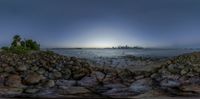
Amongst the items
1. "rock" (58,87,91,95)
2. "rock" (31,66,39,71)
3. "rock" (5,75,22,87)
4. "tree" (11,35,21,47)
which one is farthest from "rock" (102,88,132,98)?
"tree" (11,35,21,47)

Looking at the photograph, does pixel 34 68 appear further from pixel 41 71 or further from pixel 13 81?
pixel 13 81

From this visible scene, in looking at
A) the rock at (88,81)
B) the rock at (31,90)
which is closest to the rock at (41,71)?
Result: the rock at (31,90)

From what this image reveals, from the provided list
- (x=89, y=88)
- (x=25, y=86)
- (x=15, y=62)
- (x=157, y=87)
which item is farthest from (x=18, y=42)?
(x=157, y=87)

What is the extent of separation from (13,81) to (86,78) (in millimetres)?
2222

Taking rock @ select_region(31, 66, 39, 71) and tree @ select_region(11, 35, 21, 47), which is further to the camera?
tree @ select_region(11, 35, 21, 47)

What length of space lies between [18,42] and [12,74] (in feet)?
9.43

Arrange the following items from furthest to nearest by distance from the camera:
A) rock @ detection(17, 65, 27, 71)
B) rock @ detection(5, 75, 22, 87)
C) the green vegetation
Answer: the green vegetation
rock @ detection(17, 65, 27, 71)
rock @ detection(5, 75, 22, 87)

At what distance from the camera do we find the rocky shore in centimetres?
1023

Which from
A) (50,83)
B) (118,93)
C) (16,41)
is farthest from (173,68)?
(16,41)

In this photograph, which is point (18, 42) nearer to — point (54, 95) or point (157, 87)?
point (54, 95)

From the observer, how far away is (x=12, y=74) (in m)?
11.0

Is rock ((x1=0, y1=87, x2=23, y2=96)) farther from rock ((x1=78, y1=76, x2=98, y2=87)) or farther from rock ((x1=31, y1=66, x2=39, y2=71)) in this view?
rock ((x1=78, y1=76, x2=98, y2=87))

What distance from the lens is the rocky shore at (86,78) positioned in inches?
403

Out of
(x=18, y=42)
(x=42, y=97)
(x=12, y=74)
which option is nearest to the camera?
(x=42, y=97)
